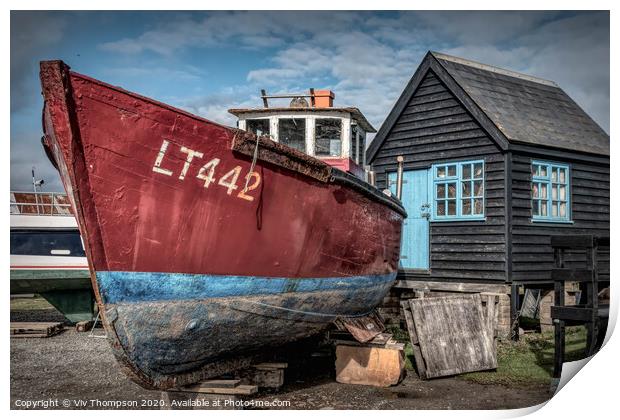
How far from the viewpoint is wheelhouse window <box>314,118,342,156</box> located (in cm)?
705

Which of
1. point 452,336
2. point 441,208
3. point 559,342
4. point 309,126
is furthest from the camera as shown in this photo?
point 441,208

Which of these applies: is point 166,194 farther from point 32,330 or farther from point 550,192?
point 550,192

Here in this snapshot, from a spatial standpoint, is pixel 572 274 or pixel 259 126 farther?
pixel 259 126

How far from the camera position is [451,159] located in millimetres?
9578

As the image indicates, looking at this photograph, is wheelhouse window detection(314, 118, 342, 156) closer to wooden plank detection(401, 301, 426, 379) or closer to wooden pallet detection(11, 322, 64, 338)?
wooden plank detection(401, 301, 426, 379)

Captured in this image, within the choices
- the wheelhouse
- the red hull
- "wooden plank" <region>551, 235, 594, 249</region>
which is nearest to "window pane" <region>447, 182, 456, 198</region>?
the wheelhouse

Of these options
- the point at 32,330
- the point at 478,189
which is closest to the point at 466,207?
the point at 478,189

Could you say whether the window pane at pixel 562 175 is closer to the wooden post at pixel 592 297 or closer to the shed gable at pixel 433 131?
the shed gable at pixel 433 131

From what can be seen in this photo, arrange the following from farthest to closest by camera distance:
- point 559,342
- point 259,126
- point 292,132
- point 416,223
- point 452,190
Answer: point 416,223
point 452,190
point 259,126
point 292,132
point 559,342

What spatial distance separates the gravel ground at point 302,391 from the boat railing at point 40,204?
3.86 meters

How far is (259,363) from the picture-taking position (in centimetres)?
567

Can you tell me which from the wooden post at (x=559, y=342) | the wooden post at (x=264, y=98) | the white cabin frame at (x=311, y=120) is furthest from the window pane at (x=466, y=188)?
the wooden post at (x=264, y=98)

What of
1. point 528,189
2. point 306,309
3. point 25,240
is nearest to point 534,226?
point 528,189

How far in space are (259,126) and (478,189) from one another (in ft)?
13.2
